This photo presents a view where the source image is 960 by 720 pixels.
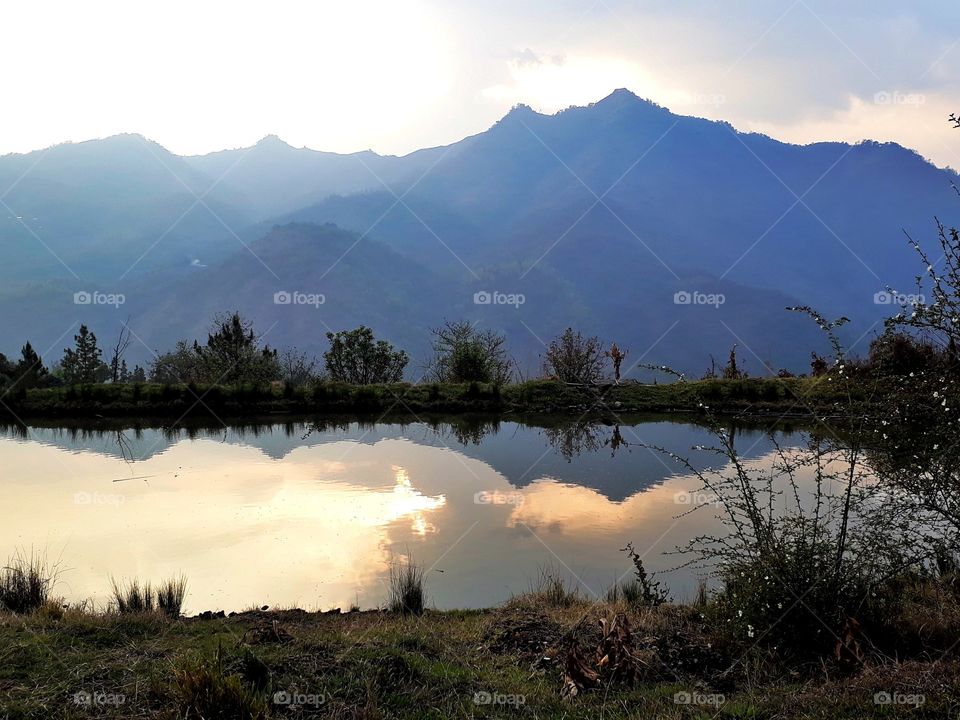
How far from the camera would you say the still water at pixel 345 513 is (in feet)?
26.0

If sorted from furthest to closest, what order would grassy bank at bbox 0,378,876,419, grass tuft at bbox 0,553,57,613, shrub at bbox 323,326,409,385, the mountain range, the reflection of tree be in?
the mountain range, shrub at bbox 323,326,409,385, grassy bank at bbox 0,378,876,419, the reflection of tree, grass tuft at bbox 0,553,57,613

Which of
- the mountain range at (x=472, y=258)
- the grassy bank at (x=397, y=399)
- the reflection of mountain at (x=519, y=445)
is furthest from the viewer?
the mountain range at (x=472, y=258)

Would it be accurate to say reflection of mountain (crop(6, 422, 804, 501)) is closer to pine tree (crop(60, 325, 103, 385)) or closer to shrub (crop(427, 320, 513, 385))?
shrub (crop(427, 320, 513, 385))

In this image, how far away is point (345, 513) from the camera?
10320mm

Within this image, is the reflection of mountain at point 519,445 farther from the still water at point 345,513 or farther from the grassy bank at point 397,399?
the grassy bank at point 397,399

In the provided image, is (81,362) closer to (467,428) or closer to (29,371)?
(29,371)

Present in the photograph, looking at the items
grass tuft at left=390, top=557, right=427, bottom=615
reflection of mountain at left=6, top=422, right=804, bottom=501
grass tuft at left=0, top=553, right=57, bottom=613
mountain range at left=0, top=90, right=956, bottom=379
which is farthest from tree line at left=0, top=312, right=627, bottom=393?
mountain range at left=0, top=90, right=956, bottom=379

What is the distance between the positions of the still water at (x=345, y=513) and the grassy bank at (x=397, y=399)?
514cm

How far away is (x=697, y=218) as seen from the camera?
18938 cm

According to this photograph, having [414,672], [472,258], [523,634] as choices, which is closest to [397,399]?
[523,634]

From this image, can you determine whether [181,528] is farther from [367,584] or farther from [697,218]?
[697,218]

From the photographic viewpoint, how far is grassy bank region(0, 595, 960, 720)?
4.39 m

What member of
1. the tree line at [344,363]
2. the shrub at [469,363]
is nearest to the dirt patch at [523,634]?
the shrub at [469,363]

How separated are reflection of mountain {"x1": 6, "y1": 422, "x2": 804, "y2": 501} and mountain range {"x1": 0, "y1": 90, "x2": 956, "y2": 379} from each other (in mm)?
74813
